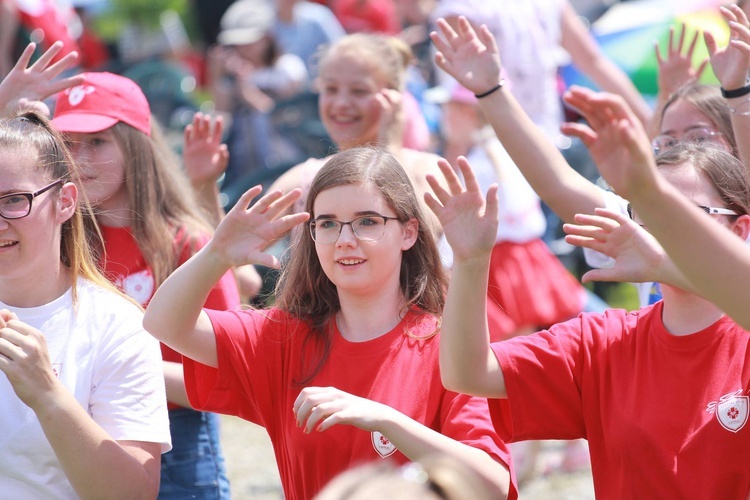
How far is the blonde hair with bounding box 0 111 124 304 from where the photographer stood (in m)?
2.95

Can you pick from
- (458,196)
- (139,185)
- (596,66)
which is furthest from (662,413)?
(596,66)

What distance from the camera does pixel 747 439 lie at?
2.42 meters

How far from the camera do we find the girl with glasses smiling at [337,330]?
107 inches

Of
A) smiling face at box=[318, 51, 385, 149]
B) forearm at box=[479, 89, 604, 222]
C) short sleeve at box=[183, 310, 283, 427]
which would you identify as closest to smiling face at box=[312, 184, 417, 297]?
short sleeve at box=[183, 310, 283, 427]

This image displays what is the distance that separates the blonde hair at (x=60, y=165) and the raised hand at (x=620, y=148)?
157 centimetres

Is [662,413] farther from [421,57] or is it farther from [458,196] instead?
[421,57]

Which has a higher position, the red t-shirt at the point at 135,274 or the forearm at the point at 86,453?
the red t-shirt at the point at 135,274

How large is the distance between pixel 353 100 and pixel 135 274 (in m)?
1.31

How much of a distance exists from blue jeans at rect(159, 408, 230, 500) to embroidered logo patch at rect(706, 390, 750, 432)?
1751 mm

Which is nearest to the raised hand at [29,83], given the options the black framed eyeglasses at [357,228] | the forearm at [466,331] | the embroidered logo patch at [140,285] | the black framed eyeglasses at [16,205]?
the embroidered logo patch at [140,285]

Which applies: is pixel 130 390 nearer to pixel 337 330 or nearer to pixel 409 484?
pixel 337 330

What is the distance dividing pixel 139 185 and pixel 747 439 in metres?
2.20

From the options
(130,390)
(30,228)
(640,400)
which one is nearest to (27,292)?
(30,228)

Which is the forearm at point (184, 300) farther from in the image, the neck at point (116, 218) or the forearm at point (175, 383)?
the neck at point (116, 218)
